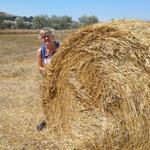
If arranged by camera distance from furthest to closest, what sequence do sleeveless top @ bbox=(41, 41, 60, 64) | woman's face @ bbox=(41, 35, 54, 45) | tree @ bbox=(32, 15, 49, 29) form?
tree @ bbox=(32, 15, 49, 29), sleeveless top @ bbox=(41, 41, 60, 64), woman's face @ bbox=(41, 35, 54, 45)

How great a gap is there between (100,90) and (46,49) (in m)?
1.64

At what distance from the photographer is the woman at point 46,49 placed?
7.74 m

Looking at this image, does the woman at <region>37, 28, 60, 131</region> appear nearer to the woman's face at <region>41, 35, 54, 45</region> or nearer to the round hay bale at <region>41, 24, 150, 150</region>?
the woman's face at <region>41, 35, 54, 45</region>

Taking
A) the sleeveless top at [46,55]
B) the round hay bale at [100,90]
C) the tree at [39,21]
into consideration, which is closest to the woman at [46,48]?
the sleeveless top at [46,55]

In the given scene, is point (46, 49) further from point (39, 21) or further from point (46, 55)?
point (39, 21)

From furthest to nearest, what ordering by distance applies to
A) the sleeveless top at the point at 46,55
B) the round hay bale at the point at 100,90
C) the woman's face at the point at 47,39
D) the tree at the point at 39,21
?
the tree at the point at 39,21 → the sleeveless top at the point at 46,55 → the woman's face at the point at 47,39 → the round hay bale at the point at 100,90

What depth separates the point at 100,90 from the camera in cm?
662

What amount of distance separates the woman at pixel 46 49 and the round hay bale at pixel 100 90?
16.2 inches

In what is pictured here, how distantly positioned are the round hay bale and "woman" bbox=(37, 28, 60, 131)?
0.41m

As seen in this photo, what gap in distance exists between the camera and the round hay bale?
603 centimetres

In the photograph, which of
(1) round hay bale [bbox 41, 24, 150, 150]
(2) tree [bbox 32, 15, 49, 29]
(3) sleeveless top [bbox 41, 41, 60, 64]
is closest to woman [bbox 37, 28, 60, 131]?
(3) sleeveless top [bbox 41, 41, 60, 64]

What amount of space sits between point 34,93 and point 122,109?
497 centimetres

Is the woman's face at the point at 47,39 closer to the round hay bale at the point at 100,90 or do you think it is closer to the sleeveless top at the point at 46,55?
the sleeveless top at the point at 46,55

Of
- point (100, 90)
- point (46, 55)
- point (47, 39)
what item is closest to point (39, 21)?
point (46, 55)
